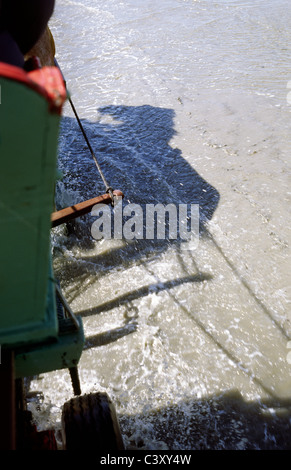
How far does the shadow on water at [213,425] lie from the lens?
3092 millimetres

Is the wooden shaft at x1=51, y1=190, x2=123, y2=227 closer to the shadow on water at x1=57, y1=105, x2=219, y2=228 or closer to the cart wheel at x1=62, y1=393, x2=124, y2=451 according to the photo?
the shadow on water at x1=57, y1=105, x2=219, y2=228

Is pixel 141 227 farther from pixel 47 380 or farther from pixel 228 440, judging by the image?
pixel 228 440

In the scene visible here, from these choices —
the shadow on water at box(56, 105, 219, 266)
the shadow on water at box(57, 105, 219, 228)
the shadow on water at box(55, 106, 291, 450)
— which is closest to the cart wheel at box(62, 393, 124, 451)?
the shadow on water at box(55, 106, 291, 450)

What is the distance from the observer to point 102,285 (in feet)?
15.1

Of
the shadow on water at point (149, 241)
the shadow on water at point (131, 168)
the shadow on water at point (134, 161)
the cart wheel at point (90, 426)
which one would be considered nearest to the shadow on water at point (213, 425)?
the shadow on water at point (149, 241)

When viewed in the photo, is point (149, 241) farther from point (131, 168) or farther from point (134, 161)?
point (134, 161)

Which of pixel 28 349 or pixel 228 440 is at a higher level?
pixel 28 349

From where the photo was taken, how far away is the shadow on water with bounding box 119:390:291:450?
10.1 ft

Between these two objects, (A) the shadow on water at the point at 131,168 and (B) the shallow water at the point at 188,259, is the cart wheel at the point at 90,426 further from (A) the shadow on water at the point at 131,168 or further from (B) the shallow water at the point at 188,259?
(A) the shadow on water at the point at 131,168

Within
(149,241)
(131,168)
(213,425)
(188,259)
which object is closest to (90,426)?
(213,425)

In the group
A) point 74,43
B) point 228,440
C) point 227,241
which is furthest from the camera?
point 74,43

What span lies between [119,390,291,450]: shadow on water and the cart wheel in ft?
3.14
